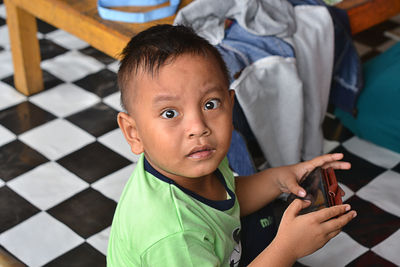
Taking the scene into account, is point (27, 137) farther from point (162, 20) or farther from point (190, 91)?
point (190, 91)

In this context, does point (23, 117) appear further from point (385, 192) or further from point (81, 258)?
point (385, 192)

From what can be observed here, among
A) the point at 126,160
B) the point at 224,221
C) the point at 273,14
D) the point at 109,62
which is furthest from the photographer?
the point at 109,62

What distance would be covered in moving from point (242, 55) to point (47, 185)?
29.6 inches

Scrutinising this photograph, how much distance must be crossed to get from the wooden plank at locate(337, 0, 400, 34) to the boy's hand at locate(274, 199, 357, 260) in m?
1.05

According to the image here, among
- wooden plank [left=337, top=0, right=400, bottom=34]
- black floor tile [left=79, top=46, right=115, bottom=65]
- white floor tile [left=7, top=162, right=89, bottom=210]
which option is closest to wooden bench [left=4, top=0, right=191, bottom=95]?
black floor tile [left=79, top=46, right=115, bottom=65]

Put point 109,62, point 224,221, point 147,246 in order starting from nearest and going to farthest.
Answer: point 147,246
point 224,221
point 109,62

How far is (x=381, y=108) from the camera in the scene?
2025mm

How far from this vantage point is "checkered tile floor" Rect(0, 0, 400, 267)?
166cm

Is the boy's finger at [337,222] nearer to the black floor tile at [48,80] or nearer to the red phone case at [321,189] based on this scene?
the red phone case at [321,189]

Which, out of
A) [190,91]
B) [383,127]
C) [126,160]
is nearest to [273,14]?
[383,127]

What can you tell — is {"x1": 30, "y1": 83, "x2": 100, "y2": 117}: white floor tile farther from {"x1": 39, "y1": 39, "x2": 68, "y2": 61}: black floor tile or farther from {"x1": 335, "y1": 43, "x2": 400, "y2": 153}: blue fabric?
{"x1": 335, "y1": 43, "x2": 400, "y2": 153}: blue fabric

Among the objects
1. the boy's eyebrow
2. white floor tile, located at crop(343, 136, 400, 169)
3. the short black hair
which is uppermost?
the short black hair

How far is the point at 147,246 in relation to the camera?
1.02 metres

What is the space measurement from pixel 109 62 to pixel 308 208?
1.58 m
